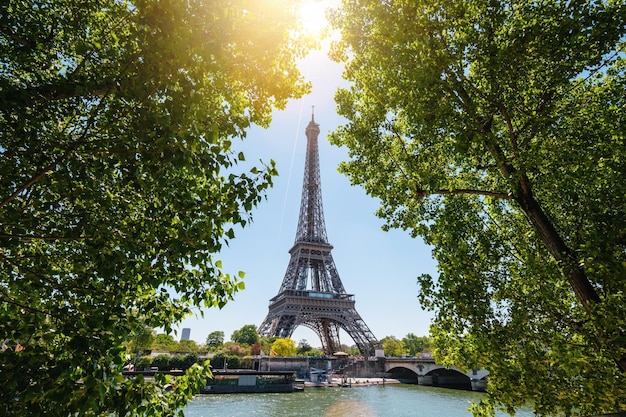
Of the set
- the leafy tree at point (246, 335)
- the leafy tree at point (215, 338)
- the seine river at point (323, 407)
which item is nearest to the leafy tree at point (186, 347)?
the leafy tree at point (246, 335)

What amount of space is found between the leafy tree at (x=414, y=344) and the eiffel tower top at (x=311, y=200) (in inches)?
2135

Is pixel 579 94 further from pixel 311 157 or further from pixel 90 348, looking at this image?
pixel 311 157

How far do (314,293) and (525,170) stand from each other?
55.3 metres

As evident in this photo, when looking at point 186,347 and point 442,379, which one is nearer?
point 442,379

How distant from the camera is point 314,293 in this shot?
192 feet

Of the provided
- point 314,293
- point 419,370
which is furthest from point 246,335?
point 419,370

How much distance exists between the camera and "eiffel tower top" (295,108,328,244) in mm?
67125

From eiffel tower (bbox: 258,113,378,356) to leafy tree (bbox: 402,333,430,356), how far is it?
42.1 m

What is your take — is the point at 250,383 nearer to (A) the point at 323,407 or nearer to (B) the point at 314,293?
(A) the point at 323,407

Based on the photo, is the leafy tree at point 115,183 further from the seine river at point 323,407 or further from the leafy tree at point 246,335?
the leafy tree at point 246,335

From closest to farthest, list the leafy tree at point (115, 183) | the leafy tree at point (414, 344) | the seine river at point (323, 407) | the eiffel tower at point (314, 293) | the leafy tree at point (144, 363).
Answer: the leafy tree at point (115, 183)
the seine river at point (323, 407)
the leafy tree at point (144, 363)
the eiffel tower at point (314, 293)
the leafy tree at point (414, 344)

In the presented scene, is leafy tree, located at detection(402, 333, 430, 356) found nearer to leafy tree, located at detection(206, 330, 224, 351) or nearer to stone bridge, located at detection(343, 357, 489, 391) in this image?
stone bridge, located at detection(343, 357, 489, 391)

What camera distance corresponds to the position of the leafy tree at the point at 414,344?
338 ft

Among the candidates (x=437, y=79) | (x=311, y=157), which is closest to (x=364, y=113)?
(x=437, y=79)
